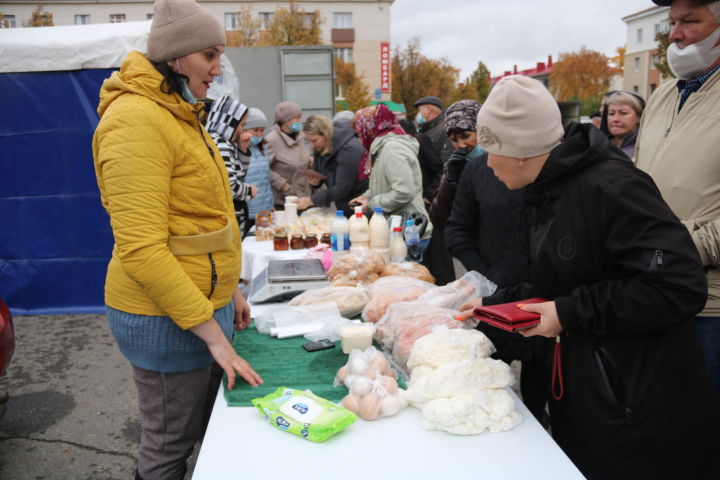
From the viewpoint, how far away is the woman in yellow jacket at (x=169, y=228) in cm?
152

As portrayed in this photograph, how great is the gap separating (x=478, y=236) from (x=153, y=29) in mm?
1799

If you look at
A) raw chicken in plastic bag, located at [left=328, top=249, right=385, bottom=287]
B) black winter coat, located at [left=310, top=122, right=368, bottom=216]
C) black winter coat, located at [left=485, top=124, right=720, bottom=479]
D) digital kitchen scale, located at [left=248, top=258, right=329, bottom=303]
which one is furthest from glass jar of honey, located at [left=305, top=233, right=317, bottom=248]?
black winter coat, located at [left=485, top=124, right=720, bottom=479]

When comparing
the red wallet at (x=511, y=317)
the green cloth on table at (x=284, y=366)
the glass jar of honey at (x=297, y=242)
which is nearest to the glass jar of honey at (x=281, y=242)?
the glass jar of honey at (x=297, y=242)

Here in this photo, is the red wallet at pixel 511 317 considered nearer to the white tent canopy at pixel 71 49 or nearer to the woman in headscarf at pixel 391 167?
the woman in headscarf at pixel 391 167

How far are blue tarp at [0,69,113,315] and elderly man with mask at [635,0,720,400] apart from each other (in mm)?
4779

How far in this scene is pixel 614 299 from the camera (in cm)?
144

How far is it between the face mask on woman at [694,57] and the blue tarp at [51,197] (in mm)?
4758

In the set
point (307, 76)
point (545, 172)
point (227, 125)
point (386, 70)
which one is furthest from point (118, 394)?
point (386, 70)

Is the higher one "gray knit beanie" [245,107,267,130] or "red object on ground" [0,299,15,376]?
"gray knit beanie" [245,107,267,130]

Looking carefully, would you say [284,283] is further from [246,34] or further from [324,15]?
[324,15]

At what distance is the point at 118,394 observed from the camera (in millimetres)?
3795

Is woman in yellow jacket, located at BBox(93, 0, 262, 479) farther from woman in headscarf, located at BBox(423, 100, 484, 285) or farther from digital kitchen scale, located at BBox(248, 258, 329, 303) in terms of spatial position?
woman in headscarf, located at BBox(423, 100, 484, 285)

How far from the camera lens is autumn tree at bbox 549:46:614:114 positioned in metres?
44.5

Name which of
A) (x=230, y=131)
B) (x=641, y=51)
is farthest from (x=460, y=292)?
(x=641, y=51)
